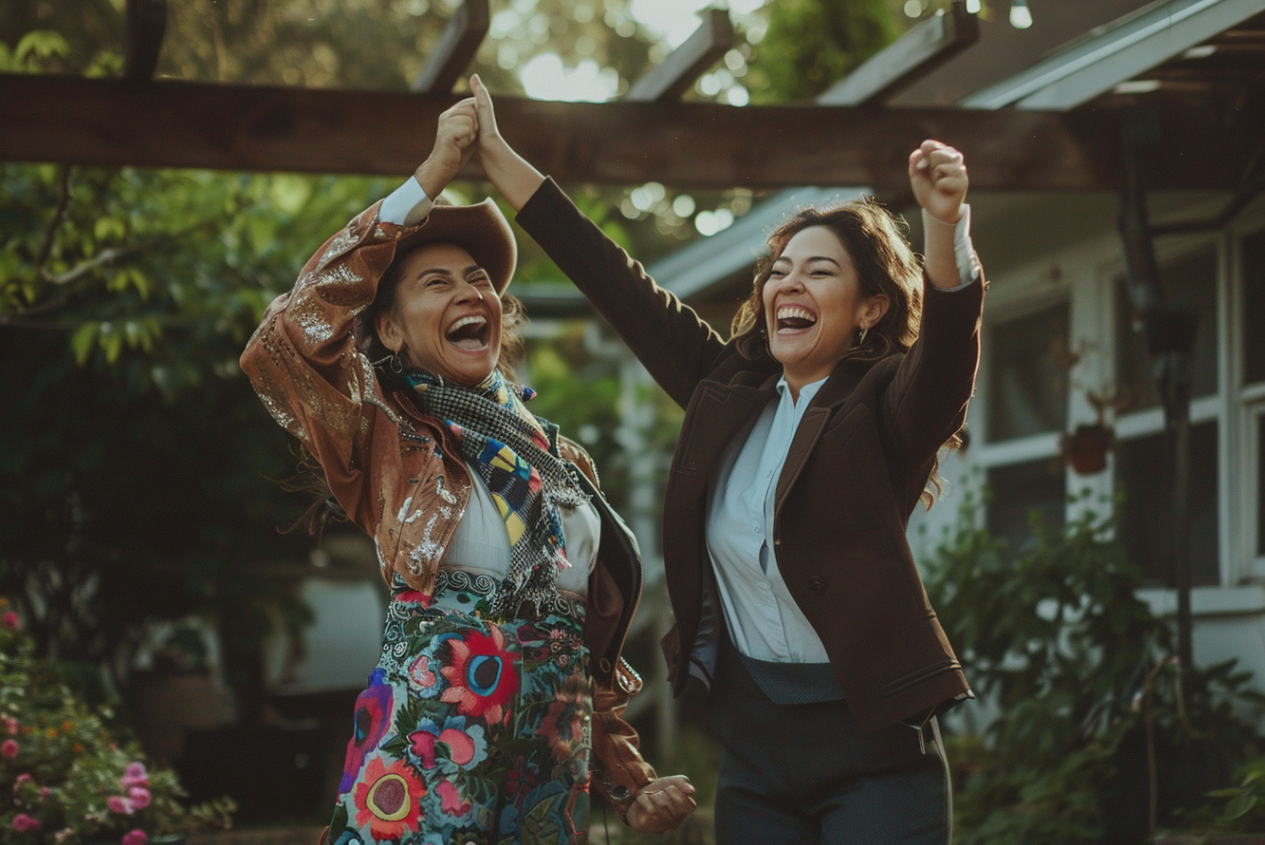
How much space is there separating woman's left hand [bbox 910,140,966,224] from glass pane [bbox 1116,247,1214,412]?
311cm

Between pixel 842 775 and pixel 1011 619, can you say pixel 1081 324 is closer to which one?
pixel 1011 619

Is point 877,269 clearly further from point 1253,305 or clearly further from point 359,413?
point 1253,305

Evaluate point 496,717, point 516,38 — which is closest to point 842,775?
point 496,717

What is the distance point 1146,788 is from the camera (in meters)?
4.36

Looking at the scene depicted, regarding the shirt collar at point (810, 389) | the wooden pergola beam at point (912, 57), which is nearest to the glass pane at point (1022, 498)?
the wooden pergola beam at point (912, 57)

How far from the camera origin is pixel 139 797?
178 inches

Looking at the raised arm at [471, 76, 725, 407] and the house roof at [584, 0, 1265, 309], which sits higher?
the house roof at [584, 0, 1265, 309]

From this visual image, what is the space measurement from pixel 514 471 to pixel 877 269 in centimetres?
78

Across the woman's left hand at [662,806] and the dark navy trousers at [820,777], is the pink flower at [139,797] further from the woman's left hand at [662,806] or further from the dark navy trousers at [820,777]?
the dark navy trousers at [820,777]

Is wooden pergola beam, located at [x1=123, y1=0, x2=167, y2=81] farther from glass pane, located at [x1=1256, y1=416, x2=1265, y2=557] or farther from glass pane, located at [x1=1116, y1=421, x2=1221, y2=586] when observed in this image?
glass pane, located at [x1=1256, y1=416, x2=1265, y2=557]

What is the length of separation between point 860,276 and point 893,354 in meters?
0.16

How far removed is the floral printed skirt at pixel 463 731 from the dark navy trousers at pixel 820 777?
30 cm

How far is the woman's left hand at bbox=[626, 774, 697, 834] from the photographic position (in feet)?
8.29

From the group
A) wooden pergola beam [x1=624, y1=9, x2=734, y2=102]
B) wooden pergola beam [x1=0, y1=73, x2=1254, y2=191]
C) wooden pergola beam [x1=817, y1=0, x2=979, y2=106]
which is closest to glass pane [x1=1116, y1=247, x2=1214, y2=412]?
wooden pergola beam [x1=0, y1=73, x2=1254, y2=191]
